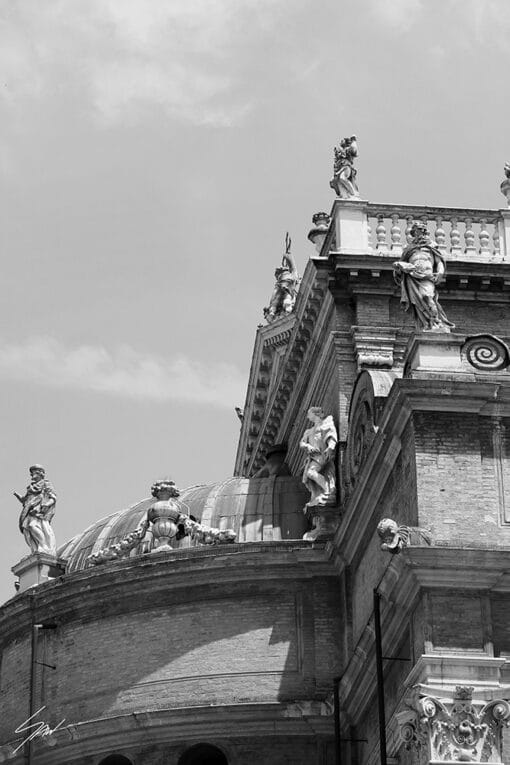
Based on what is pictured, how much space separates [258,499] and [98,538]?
3773mm

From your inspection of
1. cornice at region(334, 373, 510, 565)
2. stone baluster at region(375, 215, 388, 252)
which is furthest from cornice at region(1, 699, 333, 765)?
stone baluster at region(375, 215, 388, 252)

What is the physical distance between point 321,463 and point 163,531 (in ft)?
11.4

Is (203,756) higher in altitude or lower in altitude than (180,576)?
lower

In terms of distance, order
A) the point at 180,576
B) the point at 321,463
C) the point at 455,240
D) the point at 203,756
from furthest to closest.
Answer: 1. the point at 455,240
2. the point at 321,463
3. the point at 180,576
4. the point at 203,756

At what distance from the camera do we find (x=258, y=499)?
1699 inches

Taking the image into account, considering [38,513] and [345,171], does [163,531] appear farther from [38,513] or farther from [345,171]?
[345,171]

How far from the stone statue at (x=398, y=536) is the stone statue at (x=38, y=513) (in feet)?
46.5

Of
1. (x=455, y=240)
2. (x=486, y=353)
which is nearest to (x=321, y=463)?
(x=455, y=240)

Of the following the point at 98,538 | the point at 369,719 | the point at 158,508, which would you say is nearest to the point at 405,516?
the point at 369,719

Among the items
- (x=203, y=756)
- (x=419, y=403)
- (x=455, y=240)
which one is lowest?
(x=203, y=756)

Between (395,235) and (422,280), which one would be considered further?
(395,235)

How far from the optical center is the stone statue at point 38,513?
148ft
